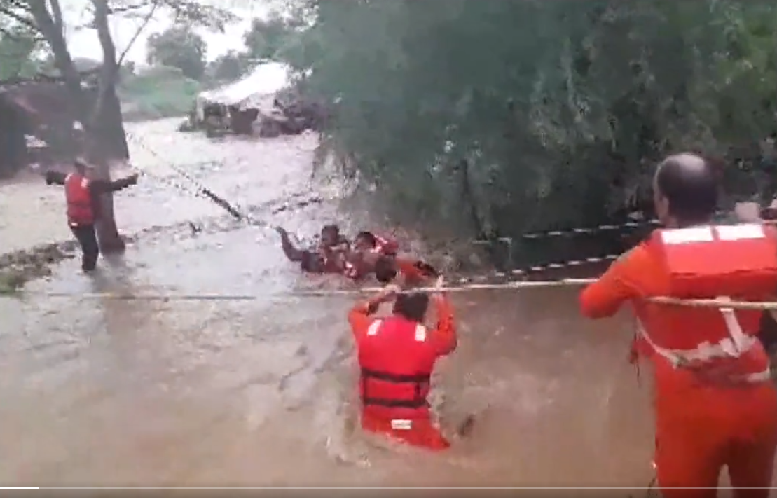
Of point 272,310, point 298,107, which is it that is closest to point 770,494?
point 272,310

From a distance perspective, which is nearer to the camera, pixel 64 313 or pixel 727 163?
pixel 727 163

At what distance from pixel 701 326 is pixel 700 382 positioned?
9cm

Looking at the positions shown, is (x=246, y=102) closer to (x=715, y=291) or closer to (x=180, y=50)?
(x=180, y=50)

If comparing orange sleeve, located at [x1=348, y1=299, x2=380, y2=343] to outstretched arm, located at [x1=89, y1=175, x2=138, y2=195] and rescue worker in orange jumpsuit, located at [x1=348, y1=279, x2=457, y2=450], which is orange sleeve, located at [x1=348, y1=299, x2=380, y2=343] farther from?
outstretched arm, located at [x1=89, y1=175, x2=138, y2=195]

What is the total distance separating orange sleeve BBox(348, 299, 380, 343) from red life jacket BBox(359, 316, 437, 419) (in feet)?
0.05

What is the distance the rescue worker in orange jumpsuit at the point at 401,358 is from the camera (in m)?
2.06

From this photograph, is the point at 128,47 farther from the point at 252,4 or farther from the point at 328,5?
the point at 328,5

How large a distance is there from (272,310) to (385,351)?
1.46m

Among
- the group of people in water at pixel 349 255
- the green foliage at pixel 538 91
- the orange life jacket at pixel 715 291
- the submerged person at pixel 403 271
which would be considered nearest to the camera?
the orange life jacket at pixel 715 291

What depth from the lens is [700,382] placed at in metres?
1.33

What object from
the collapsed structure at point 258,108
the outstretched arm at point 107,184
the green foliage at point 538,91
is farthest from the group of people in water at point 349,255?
the outstretched arm at point 107,184

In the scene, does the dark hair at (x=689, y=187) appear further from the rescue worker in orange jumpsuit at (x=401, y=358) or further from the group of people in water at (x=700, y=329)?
the rescue worker in orange jumpsuit at (x=401, y=358)

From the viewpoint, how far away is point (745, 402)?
1319 mm

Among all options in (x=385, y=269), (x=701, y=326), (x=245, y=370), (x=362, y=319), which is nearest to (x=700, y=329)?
(x=701, y=326)
